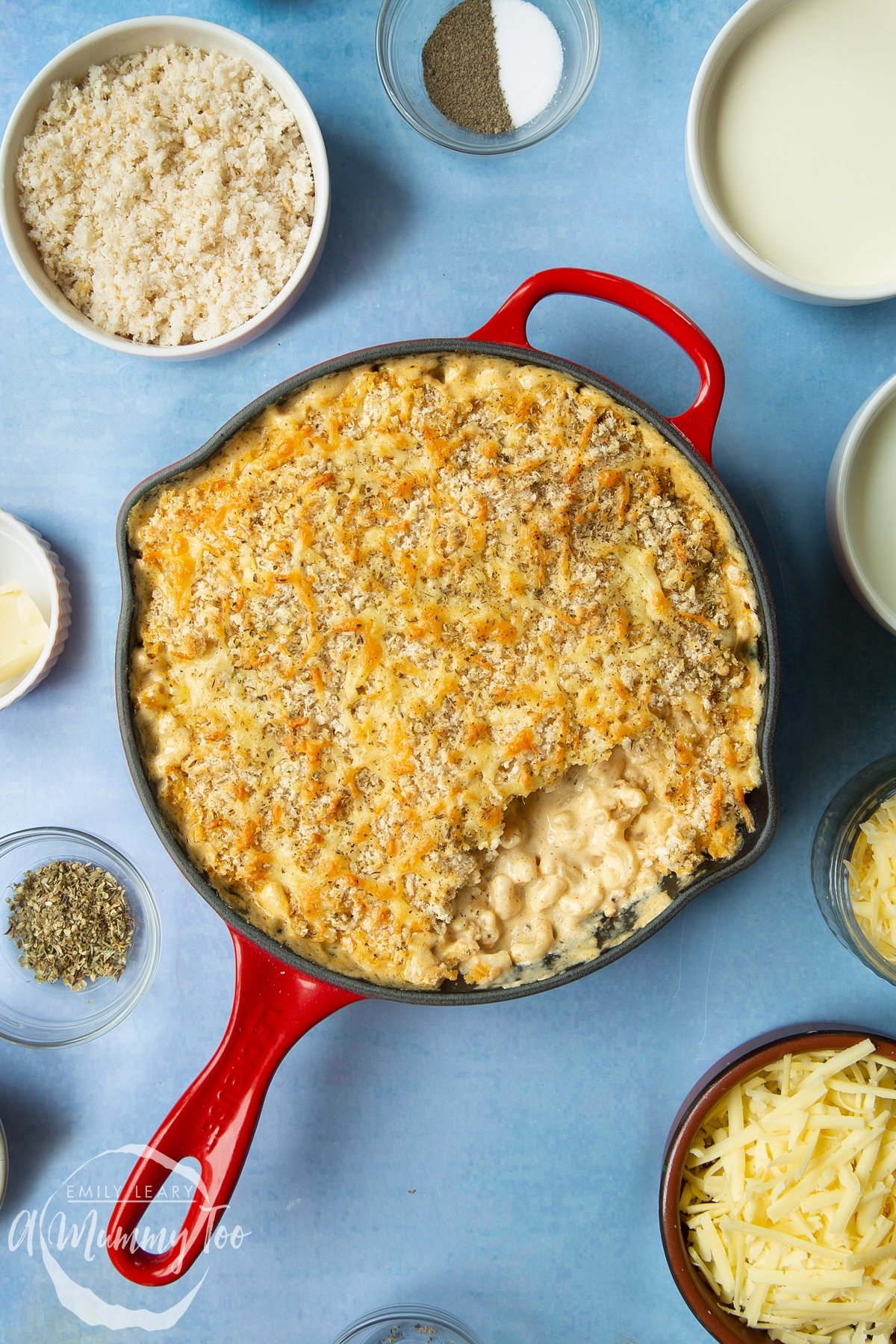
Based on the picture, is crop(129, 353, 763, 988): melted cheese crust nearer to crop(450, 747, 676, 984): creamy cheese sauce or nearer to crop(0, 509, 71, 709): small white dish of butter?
crop(450, 747, 676, 984): creamy cheese sauce

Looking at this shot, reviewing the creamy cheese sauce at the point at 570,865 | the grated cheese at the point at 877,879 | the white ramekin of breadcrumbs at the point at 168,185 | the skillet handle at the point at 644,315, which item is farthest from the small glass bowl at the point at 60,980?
the grated cheese at the point at 877,879

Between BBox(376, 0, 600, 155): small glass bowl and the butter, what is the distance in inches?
49.6

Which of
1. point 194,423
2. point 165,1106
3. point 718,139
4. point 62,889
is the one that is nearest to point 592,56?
point 718,139

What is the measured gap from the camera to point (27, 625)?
6.17 ft

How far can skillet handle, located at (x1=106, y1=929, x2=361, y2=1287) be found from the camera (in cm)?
162

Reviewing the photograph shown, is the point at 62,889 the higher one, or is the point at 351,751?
the point at 351,751

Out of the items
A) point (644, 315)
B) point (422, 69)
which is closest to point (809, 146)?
point (644, 315)

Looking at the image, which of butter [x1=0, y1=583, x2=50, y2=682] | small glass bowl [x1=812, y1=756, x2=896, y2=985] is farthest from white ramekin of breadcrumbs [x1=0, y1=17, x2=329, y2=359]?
small glass bowl [x1=812, y1=756, x2=896, y2=985]

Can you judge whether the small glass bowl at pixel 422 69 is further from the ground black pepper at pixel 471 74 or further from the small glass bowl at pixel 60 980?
the small glass bowl at pixel 60 980

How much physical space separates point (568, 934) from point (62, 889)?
3.52ft

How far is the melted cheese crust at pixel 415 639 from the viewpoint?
153 cm

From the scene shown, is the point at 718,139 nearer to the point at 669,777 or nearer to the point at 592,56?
the point at 592,56

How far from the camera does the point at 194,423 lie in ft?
6.41

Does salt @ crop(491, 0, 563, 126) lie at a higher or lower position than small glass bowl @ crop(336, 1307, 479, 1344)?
higher
